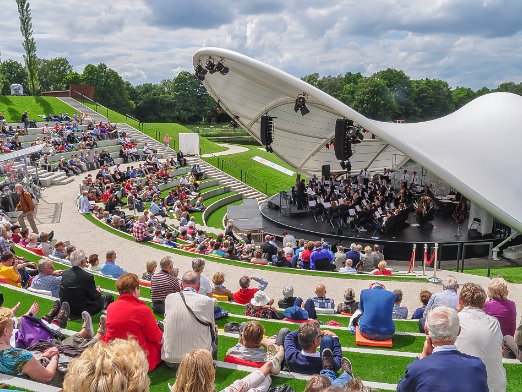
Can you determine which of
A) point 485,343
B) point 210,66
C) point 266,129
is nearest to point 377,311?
point 485,343

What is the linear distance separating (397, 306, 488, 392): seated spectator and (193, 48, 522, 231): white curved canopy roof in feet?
41.8

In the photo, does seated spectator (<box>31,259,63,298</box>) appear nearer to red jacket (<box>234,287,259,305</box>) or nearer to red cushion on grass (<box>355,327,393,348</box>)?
red jacket (<box>234,287,259,305</box>)

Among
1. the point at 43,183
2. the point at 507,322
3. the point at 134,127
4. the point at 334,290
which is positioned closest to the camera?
the point at 507,322

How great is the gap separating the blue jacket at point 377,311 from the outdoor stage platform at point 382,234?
871 cm

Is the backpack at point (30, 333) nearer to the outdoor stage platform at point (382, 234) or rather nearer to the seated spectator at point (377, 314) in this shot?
the seated spectator at point (377, 314)

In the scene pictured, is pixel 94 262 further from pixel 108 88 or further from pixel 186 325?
pixel 108 88

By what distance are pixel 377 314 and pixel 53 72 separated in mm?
99376

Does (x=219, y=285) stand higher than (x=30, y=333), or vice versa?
(x=30, y=333)

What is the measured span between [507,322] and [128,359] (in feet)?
17.0

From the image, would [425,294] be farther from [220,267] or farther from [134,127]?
[134,127]

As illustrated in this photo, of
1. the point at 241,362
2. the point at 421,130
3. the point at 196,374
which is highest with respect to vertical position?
the point at 421,130

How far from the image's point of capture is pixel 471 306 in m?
4.77

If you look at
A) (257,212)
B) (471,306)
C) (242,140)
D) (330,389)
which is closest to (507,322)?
(471,306)

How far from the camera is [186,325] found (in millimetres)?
5035
